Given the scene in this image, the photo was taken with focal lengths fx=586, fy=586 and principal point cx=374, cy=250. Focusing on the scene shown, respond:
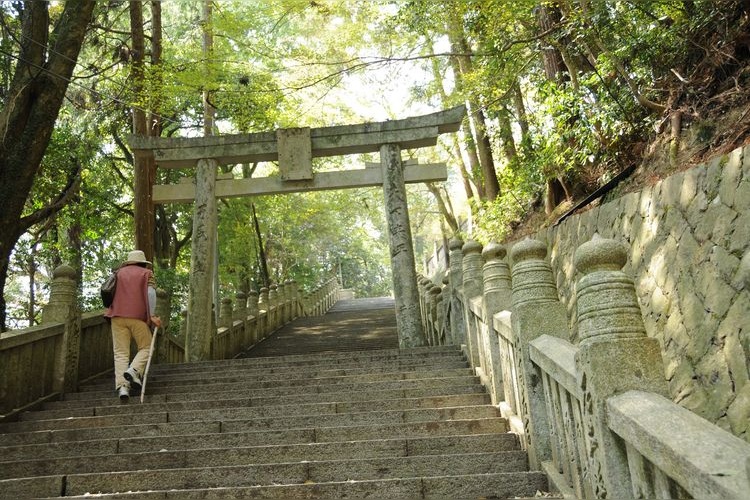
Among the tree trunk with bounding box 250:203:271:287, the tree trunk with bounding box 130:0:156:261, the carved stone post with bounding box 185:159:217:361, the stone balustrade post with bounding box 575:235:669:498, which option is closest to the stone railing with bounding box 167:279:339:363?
the carved stone post with bounding box 185:159:217:361

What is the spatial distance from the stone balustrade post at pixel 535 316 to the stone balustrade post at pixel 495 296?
3.26ft

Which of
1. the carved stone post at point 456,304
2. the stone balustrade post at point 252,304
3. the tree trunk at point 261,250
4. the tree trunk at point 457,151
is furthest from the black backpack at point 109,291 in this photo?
the tree trunk at point 261,250

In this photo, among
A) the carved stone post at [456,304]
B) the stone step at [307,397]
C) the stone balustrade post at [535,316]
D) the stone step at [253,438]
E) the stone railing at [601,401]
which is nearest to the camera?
the stone railing at [601,401]

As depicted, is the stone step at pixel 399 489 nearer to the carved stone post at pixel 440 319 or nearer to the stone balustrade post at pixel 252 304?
the carved stone post at pixel 440 319

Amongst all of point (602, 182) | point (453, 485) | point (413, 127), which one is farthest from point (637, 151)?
point (453, 485)

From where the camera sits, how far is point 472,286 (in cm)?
632

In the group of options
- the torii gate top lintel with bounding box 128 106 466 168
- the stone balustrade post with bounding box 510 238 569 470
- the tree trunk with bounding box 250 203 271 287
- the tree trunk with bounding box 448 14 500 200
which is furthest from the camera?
the tree trunk with bounding box 250 203 271 287

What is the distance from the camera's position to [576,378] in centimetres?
258

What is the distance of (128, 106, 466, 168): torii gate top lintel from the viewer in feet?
33.7

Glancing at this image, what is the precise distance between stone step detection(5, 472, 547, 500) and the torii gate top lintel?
24.1 feet

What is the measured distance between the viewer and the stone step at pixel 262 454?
4414 millimetres

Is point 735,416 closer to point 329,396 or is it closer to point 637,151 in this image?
point 329,396

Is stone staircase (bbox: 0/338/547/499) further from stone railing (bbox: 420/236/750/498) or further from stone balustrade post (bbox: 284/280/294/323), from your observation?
stone balustrade post (bbox: 284/280/294/323)

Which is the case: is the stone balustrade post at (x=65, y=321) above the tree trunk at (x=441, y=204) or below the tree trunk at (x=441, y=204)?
below
